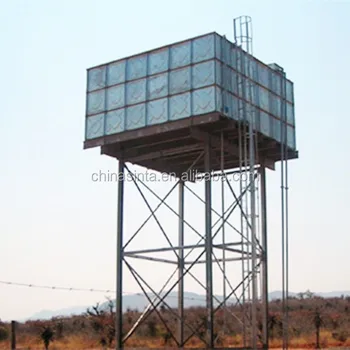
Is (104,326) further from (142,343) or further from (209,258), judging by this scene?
(209,258)

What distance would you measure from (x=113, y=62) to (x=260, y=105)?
4.82 m

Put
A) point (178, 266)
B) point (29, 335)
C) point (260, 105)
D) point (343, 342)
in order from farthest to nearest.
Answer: point (29, 335) → point (343, 342) → point (178, 266) → point (260, 105)

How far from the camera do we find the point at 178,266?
26.9 metres

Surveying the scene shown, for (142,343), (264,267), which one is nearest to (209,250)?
(264,267)

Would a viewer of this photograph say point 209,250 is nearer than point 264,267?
Yes

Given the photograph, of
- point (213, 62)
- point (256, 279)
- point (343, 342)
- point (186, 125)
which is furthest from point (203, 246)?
point (343, 342)

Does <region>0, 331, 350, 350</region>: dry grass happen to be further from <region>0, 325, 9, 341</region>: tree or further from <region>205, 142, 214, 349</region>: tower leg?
<region>205, 142, 214, 349</region>: tower leg

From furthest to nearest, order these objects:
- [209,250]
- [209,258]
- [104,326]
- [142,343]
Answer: [104,326]
[142,343]
[209,250]
[209,258]

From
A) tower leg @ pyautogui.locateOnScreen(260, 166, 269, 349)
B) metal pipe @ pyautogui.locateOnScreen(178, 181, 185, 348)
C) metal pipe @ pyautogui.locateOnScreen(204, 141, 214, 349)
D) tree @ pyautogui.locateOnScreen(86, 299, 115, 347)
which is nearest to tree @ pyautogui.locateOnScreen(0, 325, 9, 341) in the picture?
tree @ pyautogui.locateOnScreen(86, 299, 115, 347)

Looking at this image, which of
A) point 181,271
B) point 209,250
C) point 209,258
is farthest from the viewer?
point 181,271

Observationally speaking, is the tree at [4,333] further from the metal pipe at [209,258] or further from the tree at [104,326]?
the metal pipe at [209,258]


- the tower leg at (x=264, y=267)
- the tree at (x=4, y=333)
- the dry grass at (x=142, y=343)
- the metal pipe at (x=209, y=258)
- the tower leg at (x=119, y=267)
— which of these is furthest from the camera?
the tree at (x=4, y=333)

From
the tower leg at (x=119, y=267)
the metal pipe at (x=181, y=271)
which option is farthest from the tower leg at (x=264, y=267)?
the tower leg at (x=119, y=267)

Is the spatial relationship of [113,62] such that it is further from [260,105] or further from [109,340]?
[109,340]
